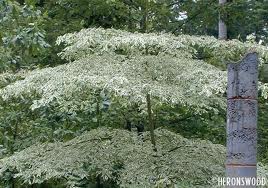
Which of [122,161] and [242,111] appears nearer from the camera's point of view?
[242,111]

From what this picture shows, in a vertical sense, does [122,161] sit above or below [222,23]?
below

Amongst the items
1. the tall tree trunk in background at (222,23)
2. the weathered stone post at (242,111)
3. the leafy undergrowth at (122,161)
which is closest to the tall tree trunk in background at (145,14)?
the tall tree trunk in background at (222,23)

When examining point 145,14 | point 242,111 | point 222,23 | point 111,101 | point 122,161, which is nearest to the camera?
point 242,111

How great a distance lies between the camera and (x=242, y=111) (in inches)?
68.2

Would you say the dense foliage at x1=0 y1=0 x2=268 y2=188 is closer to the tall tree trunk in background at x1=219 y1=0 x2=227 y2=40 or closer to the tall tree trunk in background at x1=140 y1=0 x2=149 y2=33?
the tall tree trunk in background at x1=140 y1=0 x2=149 y2=33

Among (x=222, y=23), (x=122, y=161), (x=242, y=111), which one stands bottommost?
(x=122, y=161)

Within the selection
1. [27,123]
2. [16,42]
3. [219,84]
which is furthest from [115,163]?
[27,123]

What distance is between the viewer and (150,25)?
15.7 feet

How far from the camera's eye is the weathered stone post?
67.2 inches

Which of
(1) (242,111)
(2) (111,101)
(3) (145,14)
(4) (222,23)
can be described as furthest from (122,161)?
(4) (222,23)

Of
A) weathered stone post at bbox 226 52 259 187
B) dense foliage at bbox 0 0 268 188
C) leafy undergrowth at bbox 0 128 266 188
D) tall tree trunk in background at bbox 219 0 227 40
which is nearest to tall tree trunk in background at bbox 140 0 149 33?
dense foliage at bbox 0 0 268 188

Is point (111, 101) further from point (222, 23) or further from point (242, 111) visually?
point (222, 23)

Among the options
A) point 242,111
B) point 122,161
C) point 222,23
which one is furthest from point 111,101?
point 222,23

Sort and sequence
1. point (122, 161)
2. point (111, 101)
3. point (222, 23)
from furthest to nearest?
point (222, 23) < point (111, 101) < point (122, 161)
